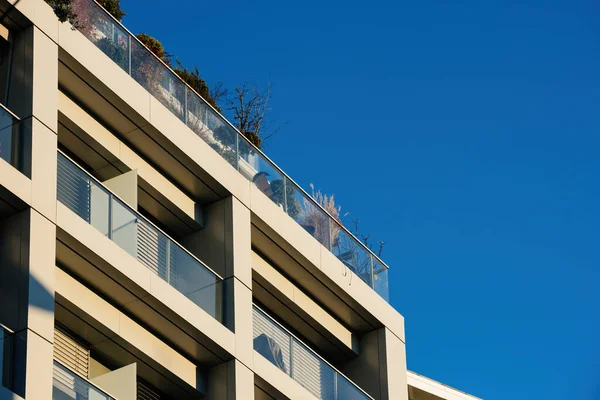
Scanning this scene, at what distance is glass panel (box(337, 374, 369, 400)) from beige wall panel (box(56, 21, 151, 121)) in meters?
7.45

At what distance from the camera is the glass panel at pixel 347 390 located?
2958 centimetres

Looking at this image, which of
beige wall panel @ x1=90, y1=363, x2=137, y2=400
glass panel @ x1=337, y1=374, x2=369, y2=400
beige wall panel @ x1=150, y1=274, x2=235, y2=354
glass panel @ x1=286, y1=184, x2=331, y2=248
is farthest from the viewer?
glass panel @ x1=286, y1=184, x2=331, y2=248

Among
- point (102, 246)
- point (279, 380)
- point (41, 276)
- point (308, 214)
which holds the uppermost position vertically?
point (308, 214)

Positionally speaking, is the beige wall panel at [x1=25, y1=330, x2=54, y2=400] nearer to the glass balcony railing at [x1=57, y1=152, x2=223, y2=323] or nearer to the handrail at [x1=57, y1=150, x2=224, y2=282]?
the glass balcony railing at [x1=57, y1=152, x2=223, y2=323]

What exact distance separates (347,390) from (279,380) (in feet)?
9.34

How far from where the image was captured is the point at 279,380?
89.9 feet

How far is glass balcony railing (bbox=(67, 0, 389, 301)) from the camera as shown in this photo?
85.8ft

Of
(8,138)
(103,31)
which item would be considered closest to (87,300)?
(8,138)

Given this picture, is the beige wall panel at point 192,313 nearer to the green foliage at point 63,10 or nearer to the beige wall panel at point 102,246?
the beige wall panel at point 102,246

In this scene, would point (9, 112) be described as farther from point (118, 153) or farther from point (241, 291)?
point (241, 291)

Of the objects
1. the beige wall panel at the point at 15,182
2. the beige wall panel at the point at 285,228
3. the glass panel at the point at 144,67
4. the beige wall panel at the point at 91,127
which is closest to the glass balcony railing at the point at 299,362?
the beige wall panel at the point at 285,228

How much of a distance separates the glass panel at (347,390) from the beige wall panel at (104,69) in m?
7.45

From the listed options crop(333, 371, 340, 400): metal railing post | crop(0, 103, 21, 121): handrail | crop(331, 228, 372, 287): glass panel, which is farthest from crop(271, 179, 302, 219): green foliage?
crop(0, 103, 21, 121): handrail

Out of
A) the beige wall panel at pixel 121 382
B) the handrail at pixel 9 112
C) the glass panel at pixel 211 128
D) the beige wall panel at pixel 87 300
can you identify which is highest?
the glass panel at pixel 211 128
